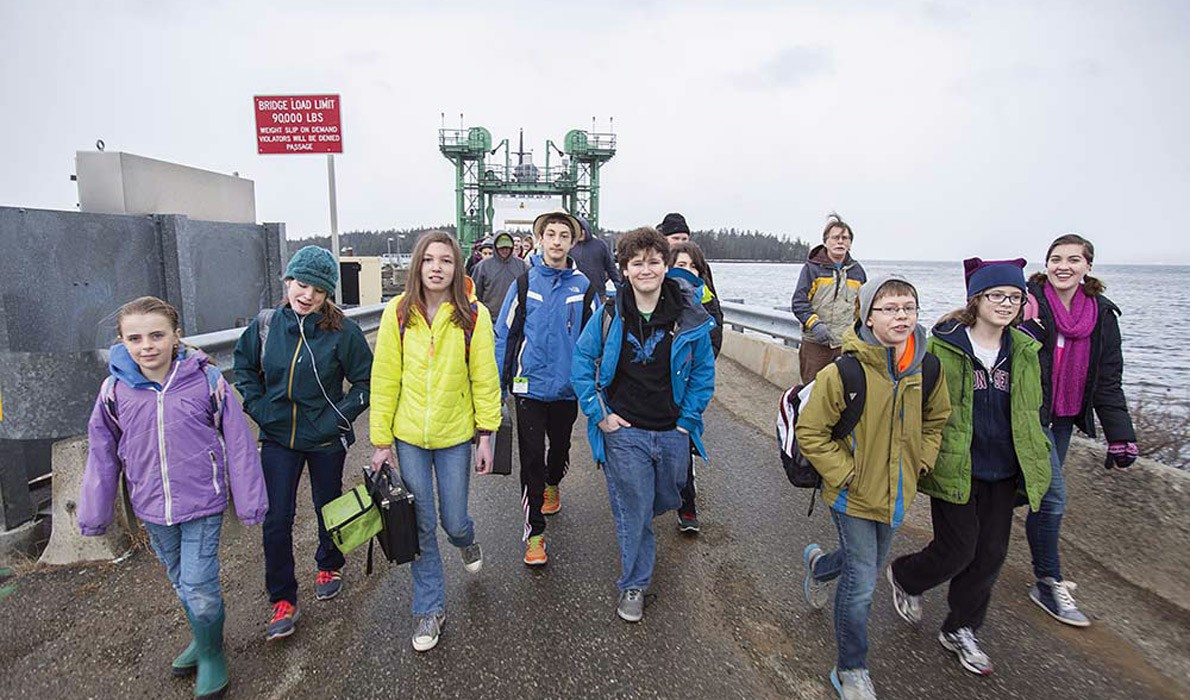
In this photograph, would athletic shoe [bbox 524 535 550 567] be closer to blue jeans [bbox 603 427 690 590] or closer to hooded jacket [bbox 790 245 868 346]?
blue jeans [bbox 603 427 690 590]

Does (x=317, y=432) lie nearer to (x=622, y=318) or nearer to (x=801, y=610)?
(x=622, y=318)

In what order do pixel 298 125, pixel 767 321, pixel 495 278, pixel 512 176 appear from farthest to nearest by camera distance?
pixel 512 176 < pixel 767 321 < pixel 298 125 < pixel 495 278

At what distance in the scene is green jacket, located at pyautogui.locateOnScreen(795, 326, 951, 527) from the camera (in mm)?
2586

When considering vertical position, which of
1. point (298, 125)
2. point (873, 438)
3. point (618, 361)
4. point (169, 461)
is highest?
point (298, 125)

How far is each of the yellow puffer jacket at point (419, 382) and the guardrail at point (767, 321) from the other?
459cm

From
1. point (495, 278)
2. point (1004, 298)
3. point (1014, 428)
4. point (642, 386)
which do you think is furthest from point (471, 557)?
point (495, 278)

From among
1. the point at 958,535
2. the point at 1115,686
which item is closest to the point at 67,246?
the point at 958,535

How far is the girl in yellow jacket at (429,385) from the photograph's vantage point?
2961 mm

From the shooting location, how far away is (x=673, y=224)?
5090mm

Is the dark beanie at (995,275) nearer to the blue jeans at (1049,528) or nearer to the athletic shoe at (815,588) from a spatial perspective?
the blue jeans at (1049,528)

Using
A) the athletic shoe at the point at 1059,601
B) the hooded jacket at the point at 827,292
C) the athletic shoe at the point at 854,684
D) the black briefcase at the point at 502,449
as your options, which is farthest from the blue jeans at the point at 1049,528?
the black briefcase at the point at 502,449

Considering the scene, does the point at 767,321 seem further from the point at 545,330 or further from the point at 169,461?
the point at 169,461

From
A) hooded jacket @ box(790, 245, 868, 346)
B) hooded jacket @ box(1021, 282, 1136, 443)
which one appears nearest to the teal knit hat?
hooded jacket @ box(1021, 282, 1136, 443)

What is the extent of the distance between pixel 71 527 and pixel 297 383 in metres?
1.84
